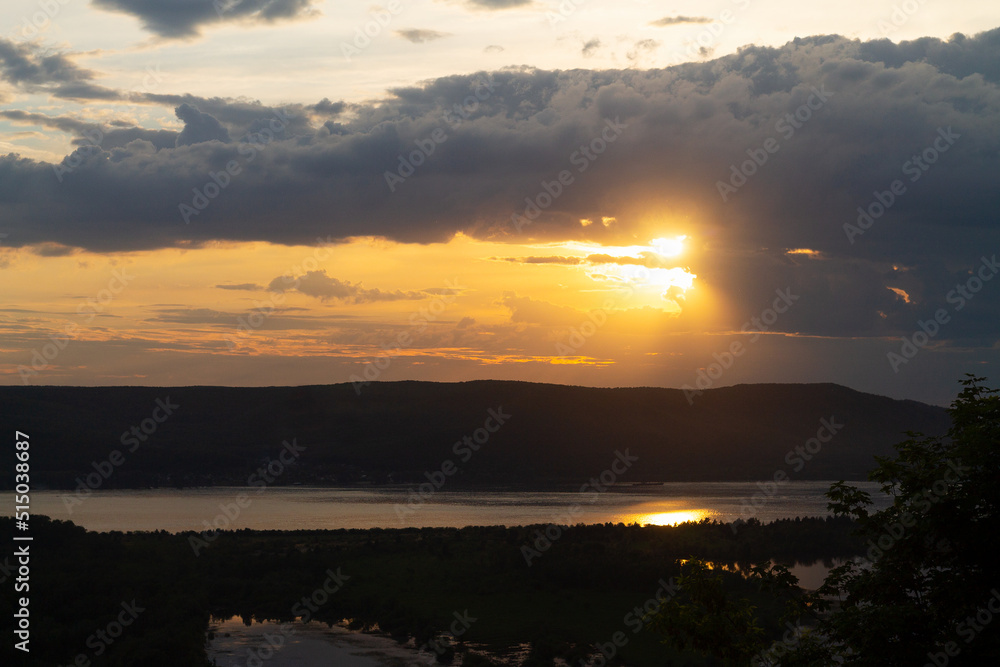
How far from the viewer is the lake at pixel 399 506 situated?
3851 inches

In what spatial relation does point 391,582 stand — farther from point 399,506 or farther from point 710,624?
point 399,506

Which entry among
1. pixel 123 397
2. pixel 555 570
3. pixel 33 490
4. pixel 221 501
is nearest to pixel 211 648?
pixel 555 570

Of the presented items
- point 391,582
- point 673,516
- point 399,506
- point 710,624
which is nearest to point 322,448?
point 399,506

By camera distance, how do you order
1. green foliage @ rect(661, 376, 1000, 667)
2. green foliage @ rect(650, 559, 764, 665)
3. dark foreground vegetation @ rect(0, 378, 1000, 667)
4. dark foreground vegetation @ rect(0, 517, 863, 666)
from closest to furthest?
1. green foliage @ rect(661, 376, 1000, 667)
2. dark foreground vegetation @ rect(0, 378, 1000, 667)
3. green foliage @ rect(650, 559, 764, 665)
4. dark foreground vegetation @ rect(0, 517, 863, 666)

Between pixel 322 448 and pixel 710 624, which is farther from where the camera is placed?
pixel 322 448

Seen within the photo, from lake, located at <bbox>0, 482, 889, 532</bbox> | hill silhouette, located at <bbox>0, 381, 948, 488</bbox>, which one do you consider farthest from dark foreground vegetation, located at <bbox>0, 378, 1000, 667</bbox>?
hill silhouette, located at <bbox>0, 381, 948, 488</bbox>

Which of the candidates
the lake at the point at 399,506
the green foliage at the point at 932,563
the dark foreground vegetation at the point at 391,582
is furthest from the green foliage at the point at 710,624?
the lake at the point at 399,506

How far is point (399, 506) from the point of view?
121 m

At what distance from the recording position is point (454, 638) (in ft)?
148

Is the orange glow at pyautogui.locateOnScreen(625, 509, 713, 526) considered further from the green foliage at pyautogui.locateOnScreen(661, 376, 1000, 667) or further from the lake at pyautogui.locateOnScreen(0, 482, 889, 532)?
the green foliage at pyautogui.locateOnScreen(661, 376, 1000, 667)

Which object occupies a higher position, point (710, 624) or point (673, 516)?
point (673, 516)

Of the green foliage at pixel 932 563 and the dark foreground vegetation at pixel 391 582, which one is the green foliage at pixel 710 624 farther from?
the dark foreground vegetation at pixel 391 582

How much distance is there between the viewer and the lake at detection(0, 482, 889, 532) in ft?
321

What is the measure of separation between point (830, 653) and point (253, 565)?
55.1m
